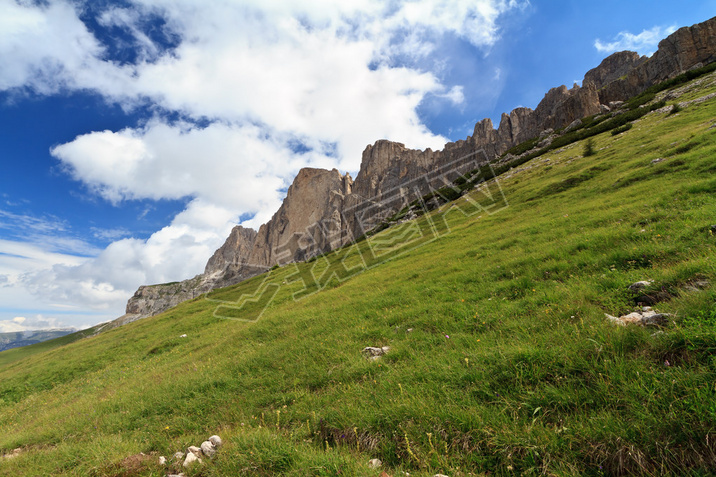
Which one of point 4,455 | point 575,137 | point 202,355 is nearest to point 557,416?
point 4,455

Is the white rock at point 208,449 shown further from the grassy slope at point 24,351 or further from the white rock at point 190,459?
the grassy slope at point 24,351

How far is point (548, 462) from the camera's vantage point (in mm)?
3170

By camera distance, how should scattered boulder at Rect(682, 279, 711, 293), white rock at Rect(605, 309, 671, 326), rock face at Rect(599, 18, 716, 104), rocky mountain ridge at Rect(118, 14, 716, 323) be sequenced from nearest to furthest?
white rock at Rect(605, 309, 671, 326)
scattered boulder at Rect(682, 279, 711, 293)
rock face at Rect(599, 18, 716, 104)
rocky mountain ridge at Rect(118, 14, 716, 323)

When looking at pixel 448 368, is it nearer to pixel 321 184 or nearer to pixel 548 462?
pixel 548 462

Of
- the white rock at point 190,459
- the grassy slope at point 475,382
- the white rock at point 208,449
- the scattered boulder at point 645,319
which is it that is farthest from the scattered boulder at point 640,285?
the white rock at point 190,459

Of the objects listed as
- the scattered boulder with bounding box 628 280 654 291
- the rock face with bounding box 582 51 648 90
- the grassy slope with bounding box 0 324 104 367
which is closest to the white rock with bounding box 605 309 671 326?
the scattered boulder with bounding box 628 280 654 291

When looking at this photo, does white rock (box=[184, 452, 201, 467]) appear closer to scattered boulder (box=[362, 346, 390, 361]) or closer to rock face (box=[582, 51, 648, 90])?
scattered boulder (box=[362, 346, 390, 361])

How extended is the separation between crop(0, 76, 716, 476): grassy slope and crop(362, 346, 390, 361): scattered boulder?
0.89ft

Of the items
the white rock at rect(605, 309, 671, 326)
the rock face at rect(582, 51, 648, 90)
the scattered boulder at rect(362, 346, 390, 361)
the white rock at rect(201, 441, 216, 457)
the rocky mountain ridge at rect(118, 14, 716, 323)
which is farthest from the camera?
the rock face at rect(582, 51, 648, 90)

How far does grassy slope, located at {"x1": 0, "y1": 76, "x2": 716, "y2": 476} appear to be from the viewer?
3.35m

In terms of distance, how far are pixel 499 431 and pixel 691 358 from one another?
2.67 m

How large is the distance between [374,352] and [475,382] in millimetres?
3423

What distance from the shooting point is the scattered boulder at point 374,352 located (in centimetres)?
771

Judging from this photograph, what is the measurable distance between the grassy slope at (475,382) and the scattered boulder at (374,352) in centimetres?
27
